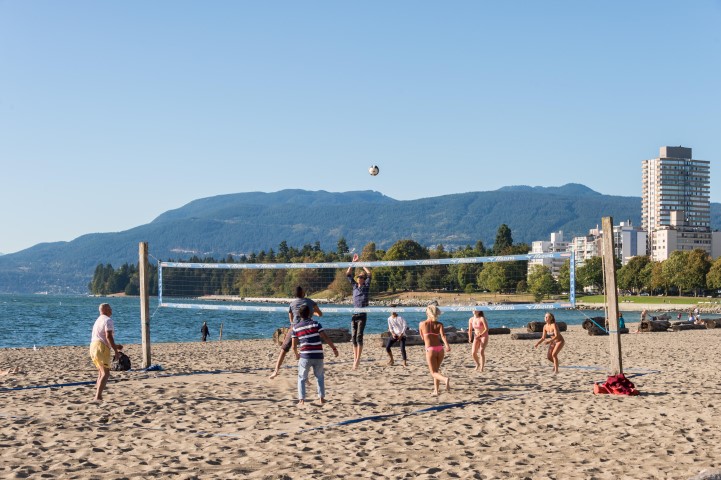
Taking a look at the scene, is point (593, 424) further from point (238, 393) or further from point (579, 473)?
point (238, 393)

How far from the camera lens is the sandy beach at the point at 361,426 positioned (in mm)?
7477

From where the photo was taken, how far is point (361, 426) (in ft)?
30.8

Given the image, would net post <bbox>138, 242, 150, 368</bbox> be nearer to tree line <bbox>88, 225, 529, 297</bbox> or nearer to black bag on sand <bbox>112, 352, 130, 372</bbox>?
black bag on sand <bbox>112, 352, 130, 372</bbox>

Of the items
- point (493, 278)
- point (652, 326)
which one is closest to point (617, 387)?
point (652, 326)

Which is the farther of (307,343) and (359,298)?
(359,298)

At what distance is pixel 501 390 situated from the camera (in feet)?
40.7

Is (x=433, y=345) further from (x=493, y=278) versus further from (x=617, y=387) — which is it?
(x=493, y=278)

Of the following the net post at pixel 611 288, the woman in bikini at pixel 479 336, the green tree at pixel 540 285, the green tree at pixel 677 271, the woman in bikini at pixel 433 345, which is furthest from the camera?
the green tree at pixel 677 271

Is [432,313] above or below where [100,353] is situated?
above

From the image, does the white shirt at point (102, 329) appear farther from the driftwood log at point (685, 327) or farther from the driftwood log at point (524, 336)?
the driftwood log at point (685, 327)

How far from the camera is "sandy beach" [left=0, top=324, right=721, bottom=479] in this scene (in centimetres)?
748

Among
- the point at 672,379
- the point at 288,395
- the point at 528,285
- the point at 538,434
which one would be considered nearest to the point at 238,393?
the point at 288,395

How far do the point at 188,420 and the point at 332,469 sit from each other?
9.77ft

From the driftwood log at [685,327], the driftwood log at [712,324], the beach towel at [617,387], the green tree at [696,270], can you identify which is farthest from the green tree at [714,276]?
the beach towel at [617,387]
